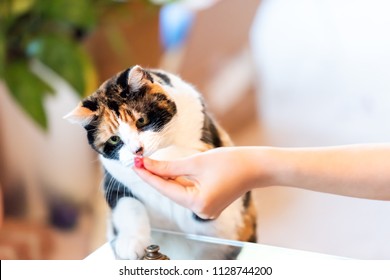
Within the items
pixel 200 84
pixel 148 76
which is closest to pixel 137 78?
pixel 148 76

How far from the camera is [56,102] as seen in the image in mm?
1567

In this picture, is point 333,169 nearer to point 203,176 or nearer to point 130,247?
point 203,176

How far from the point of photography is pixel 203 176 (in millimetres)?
579

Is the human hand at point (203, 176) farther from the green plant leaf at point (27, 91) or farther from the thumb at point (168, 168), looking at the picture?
the green plant leaf at point (27, 91)

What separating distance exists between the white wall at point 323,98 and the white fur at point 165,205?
23 centimetres

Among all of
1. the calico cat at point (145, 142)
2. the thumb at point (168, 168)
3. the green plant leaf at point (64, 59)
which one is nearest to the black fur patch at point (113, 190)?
the calico cat at point (145, 142)

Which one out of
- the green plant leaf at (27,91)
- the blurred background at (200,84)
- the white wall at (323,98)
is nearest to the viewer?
the white wall at (323,98)

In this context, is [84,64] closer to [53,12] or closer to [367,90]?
[53,12]

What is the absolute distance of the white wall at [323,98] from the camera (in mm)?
936

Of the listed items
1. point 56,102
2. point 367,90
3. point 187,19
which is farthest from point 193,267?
point 187,19

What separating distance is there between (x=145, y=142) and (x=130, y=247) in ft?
0.40

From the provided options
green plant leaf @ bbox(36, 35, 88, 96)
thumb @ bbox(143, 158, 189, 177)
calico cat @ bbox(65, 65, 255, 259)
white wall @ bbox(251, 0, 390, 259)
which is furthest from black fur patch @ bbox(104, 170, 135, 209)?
green plant leaf @ bbox(36, 35, 88, 96)

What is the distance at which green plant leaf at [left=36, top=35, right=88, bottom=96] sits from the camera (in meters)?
1.36

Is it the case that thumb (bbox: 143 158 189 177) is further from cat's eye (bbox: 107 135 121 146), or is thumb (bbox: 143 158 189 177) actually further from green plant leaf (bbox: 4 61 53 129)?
green plant leaf (bbox: 4 61 53 129)
